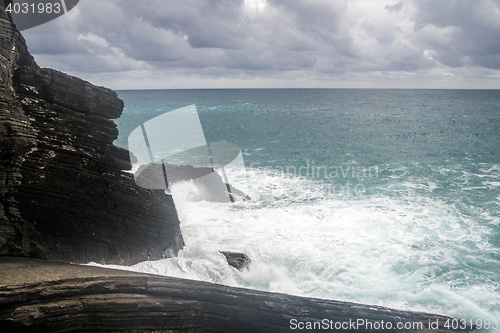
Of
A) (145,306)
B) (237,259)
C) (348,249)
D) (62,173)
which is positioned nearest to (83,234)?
(62,173)

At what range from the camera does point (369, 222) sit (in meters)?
19.5

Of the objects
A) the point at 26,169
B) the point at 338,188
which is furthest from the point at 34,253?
the point at 338,188

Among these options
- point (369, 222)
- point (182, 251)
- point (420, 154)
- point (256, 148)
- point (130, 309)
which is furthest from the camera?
point (256, 148)

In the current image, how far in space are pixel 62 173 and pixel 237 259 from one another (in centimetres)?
623

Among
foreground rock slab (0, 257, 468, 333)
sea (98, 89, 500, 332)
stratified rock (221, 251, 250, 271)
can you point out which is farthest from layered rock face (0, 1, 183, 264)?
stratified rock (221, 251, 250, 271)

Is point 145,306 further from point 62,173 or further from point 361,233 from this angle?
point 361,233

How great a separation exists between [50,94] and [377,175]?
944 inches

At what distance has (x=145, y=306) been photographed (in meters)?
8.56

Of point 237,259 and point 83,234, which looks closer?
point 83,234

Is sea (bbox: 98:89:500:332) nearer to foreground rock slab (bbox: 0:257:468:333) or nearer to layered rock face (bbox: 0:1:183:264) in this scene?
layered rock face (bbox: 0:1:183:264)

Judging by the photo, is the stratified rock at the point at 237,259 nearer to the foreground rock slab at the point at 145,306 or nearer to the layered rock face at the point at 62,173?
the layered rock face at the point at 62,173

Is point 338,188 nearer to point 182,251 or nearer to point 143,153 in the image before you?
point 182,251

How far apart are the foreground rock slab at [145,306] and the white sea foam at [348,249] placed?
3.11 metres

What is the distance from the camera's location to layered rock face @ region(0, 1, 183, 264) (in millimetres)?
10117
